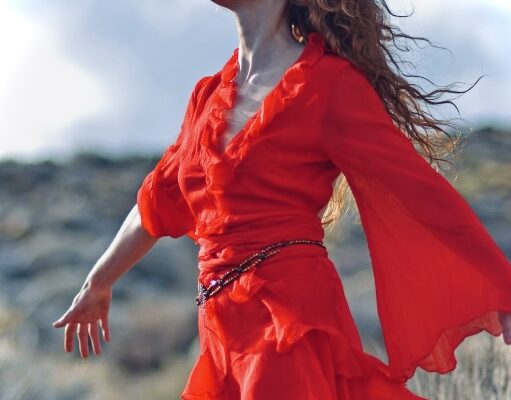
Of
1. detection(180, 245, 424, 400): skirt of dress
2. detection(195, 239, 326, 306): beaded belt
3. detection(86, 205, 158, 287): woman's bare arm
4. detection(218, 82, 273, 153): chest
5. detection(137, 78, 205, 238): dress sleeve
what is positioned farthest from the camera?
detection(86, 205, 158, 287): woman's bare arm

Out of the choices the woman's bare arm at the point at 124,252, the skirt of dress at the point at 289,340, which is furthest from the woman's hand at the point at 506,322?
the woman's bare arm at the point at 124,252

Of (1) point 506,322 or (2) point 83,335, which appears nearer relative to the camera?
(1) point 506,322

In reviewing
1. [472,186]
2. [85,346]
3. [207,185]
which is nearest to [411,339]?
[207,185]

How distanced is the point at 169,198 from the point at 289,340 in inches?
26.7

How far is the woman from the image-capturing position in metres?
2.98

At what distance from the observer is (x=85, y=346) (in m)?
3.62

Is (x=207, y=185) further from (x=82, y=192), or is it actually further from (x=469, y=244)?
(x=82, y=192)

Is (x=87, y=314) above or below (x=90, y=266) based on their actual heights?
above

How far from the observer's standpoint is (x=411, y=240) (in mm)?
3096

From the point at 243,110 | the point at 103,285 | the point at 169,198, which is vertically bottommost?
the point at 103,285

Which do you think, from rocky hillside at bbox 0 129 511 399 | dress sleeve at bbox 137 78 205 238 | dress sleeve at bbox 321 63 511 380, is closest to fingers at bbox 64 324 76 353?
dress sleeve at bbox 137 78 205 238

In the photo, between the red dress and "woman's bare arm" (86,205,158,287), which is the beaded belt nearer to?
the red dress

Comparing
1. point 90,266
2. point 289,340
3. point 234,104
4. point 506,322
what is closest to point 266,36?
point 234,104

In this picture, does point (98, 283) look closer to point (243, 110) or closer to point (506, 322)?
point (243, 110)
